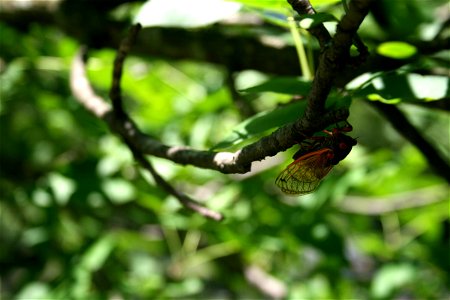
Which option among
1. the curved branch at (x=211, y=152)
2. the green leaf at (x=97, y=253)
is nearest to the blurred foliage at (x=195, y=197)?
the green leaf at (x=97, y=253)

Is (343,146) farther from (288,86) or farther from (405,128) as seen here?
(405,128)

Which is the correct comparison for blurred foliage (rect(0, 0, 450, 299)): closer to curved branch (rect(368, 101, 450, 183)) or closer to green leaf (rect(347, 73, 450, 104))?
curved branch (rect(368, 101, 450, 183))

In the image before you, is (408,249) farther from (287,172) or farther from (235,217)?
(287,172)

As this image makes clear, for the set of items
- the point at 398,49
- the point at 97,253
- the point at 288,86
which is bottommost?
the point at 97,253

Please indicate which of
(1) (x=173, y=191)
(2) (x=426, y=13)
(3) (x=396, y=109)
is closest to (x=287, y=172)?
(1) (x=173, y=191)

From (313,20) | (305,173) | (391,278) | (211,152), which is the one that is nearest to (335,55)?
(313,20)

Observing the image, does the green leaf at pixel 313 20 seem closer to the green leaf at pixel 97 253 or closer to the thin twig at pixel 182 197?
the thin twig at pixel 182 197

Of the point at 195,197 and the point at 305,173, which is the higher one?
the point at 195,197
